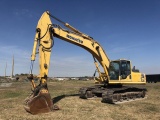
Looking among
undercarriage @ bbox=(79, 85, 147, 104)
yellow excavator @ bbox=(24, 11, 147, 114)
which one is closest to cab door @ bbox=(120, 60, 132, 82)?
yellow excavator @ bbox=(24, 11, 147, 114)

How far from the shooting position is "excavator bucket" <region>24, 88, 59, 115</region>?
12.4 m

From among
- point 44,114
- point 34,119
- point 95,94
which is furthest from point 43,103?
point 95,94

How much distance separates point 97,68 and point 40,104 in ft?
27.0

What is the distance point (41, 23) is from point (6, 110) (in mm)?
5538

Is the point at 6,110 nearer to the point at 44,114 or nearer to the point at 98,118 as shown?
the point at 44,114

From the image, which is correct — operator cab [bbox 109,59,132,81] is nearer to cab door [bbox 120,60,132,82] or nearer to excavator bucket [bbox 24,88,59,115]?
cab door [bbox 120,60,132,82]

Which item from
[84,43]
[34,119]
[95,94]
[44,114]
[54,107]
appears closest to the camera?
[34,119]

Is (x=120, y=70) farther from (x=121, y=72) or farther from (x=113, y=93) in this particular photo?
(x=113, y=93)

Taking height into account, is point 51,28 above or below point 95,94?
above

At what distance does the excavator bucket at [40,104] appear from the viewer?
488 inches

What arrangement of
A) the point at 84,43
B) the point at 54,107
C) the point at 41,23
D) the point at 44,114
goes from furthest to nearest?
the point at 84,43, the point at 41,23, the point at 54,107, the point at 44,114

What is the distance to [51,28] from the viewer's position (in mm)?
15180

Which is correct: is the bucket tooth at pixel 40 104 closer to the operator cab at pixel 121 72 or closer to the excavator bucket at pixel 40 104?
the excavator bucket at pixel 40 104

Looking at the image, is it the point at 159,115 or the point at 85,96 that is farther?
the point at 85,96
